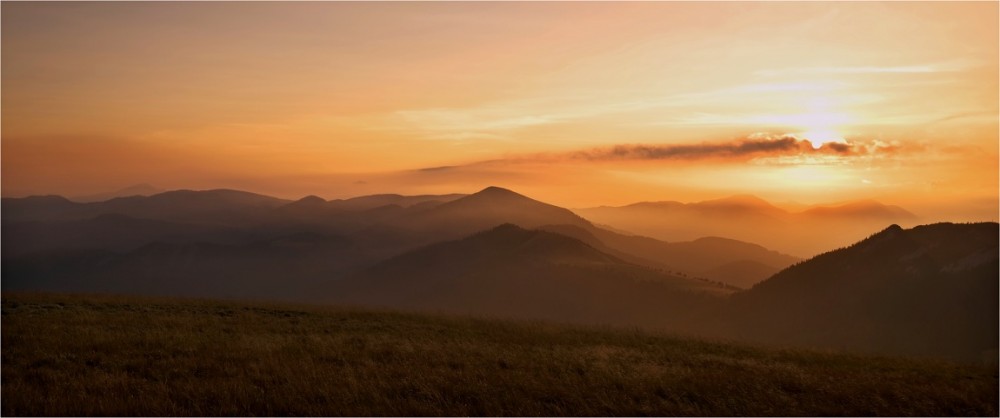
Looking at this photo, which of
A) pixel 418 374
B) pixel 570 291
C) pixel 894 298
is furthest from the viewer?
pixel 570 291

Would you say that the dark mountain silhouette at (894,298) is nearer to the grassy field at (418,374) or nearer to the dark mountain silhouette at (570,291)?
the dark mountain silhouette at (570,291)

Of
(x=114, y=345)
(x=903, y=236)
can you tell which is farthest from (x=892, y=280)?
(x=114, y=345)

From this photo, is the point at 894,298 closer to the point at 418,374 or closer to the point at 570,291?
the point at 418,374

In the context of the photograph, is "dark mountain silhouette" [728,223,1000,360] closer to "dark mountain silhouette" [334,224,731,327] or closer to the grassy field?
"dark mountain silhouette" [334,224,731,327]

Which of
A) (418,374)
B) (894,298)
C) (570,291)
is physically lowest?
(570,291)

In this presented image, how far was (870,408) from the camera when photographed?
1580 cm

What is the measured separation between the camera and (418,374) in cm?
1688

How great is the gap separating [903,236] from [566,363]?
71.7 metres

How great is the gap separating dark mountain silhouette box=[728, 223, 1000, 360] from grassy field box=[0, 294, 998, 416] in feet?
127

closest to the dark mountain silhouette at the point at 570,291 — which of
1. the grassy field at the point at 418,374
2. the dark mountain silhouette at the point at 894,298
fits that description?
the dark mountain silhouette at the point at 894,298

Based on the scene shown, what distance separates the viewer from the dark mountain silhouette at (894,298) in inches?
2356

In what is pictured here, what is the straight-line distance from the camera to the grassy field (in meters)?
14.5

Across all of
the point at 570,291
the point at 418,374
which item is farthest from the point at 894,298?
the point at 570,291

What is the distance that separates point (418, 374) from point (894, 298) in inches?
2641
